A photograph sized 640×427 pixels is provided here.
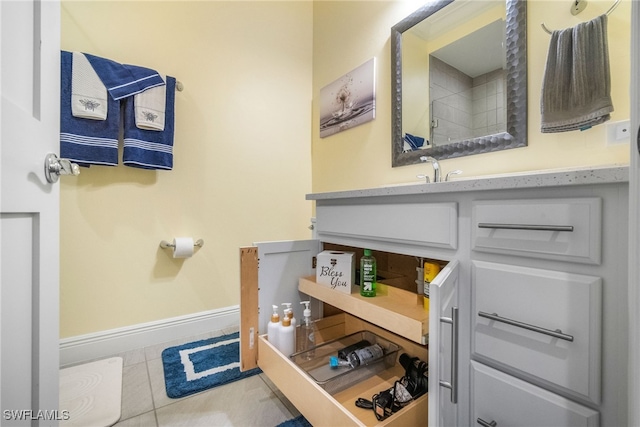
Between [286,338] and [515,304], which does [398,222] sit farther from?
[286,338]

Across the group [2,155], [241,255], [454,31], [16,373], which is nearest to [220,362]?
[241,255]

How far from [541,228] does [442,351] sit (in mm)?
370

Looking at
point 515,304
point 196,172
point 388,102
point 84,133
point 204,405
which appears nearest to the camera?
point 515,304

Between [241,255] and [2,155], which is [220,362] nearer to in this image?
[241,255]

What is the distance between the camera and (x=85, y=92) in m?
1.39

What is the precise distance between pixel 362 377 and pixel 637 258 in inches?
39.1

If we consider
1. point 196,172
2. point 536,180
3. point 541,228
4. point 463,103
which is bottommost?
point 541,228

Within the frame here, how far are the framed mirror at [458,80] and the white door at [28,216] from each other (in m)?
1.43

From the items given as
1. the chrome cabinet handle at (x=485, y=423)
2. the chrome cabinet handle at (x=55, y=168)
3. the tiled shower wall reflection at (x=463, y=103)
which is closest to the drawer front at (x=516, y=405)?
the chrome cabinet handle at (x=485, y=423)

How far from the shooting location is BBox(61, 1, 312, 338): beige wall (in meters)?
1.49

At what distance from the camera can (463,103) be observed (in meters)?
1.30

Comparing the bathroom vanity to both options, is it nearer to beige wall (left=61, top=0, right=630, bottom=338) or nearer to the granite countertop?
the granite countertop

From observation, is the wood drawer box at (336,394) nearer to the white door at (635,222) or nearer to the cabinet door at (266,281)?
the cabinet door at (266,281)

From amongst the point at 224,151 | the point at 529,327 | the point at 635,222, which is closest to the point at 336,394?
the point at 529,327
